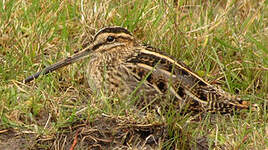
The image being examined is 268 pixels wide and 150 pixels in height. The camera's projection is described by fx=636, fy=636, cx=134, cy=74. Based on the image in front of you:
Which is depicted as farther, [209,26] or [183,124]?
[209,26]

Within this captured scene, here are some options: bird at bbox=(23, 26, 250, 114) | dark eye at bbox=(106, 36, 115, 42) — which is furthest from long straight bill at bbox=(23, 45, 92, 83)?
dark eye at bbox=(106, 36, 115, 42)

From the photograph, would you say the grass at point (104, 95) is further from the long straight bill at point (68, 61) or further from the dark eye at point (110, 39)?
the dark eye at point (110, 39)

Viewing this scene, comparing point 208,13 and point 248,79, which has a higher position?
point 208,13

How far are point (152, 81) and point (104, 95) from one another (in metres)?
0.39

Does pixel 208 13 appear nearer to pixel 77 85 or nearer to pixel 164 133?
pixel 77 85

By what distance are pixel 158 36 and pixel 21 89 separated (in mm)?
1542

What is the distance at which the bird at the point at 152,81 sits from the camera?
4906mm

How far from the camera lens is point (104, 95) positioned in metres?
4.83

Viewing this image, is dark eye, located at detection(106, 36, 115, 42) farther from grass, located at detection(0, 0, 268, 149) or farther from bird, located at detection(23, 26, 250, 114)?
grass, located at detection(0, 0, 268, 149)

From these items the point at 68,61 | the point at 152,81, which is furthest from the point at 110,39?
the point at 152,81

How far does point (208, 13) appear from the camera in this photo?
6348mm

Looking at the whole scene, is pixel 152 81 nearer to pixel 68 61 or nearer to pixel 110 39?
pixel 110 39

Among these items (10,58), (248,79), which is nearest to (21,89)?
(10,58)

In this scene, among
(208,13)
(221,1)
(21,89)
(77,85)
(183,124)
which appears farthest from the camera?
(221,1)
